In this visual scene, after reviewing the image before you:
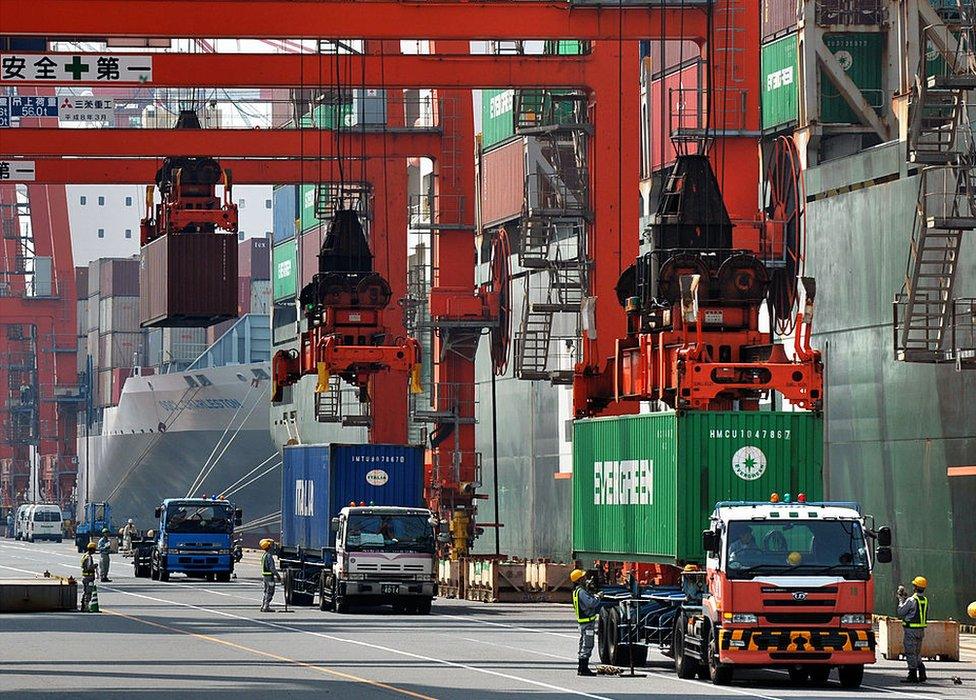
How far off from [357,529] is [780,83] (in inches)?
525

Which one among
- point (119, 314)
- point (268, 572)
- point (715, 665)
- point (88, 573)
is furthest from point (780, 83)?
point (119, 314)

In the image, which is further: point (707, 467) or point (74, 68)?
point (74, 68)

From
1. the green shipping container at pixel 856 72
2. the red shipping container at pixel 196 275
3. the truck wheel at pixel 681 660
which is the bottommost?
the truck wheel at pixel 681 660

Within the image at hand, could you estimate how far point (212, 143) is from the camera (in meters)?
57.9

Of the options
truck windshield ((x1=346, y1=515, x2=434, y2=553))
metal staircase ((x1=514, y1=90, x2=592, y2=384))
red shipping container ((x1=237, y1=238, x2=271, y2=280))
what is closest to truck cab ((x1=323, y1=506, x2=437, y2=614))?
truck windshield ((x1=346, y1=515, x2=434, y2=553))

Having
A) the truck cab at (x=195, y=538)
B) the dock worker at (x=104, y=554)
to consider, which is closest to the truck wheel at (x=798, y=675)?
the dock worker at (x=104, y=554)

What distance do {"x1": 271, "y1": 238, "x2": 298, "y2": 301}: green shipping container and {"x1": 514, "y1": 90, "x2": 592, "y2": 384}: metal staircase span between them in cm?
3394

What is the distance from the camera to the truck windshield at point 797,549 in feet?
82.2

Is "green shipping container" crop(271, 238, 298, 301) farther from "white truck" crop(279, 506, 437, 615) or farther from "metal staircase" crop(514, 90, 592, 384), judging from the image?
"white truck" crop(279, 506, 437, 615)

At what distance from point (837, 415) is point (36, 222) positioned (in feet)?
346

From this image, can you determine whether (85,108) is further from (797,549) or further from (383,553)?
(797,549)

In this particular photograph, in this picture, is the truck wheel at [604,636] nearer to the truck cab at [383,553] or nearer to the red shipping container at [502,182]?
the truck cab at [383,553]

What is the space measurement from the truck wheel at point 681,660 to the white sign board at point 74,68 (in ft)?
58.4

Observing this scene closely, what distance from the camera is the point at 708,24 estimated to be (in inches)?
1501
